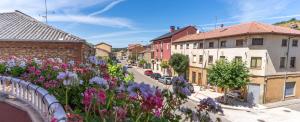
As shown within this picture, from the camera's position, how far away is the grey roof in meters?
11.7

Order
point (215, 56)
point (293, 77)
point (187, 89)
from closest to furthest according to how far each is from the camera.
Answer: point (187, 89) → point (293, 77) → point (215, 56)

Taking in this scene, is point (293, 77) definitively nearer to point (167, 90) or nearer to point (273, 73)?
point (273, 73)

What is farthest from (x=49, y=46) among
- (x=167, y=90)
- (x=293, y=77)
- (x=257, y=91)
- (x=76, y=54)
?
(x=293, y=77)

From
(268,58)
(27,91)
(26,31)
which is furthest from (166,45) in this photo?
(27,91)

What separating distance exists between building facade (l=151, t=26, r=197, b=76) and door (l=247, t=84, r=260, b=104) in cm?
2175

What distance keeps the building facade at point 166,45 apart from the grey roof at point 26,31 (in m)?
30.2

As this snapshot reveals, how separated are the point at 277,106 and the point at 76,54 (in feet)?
60.0

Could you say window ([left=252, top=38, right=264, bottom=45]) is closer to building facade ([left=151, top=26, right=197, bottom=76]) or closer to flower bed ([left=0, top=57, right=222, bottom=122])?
flower bed ([left=0, top=57, right=222, bottom=122])

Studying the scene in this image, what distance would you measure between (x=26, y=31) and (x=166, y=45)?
112 ft

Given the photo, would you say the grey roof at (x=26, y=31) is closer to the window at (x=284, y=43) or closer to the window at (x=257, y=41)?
the window at (x=257, y=41)

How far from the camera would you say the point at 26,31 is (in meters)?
12.7

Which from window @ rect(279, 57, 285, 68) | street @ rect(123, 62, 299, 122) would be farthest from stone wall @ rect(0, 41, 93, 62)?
window @ rect(279, 57, 285, 68)

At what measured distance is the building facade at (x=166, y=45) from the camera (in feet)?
140

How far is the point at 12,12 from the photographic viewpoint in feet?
52.3
